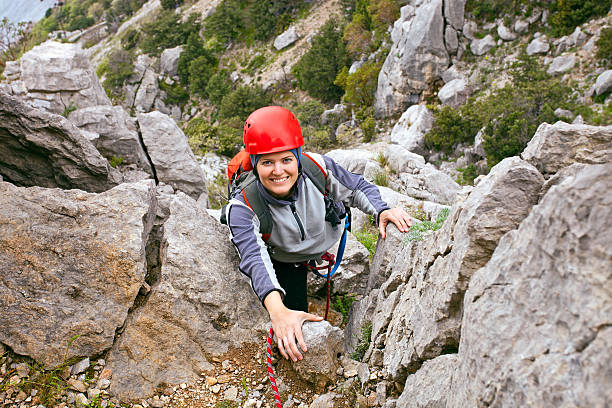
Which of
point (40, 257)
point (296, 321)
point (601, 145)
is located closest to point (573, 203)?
point (601, 145)

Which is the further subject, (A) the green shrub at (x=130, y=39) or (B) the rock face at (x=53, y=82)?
(A) the green shrub at (x=130, y=39)

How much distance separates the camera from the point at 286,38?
5603cm

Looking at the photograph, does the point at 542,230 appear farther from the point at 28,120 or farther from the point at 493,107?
the point at 493,107

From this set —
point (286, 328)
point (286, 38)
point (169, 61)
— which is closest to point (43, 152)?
point (286, 328)

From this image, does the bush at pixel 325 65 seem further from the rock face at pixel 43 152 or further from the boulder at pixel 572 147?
the boulder at pixel 572 147

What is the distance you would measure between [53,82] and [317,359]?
1229 centimetres

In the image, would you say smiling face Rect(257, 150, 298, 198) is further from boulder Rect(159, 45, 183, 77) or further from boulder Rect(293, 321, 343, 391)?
boulder Rect(159, 45, 183, 77)

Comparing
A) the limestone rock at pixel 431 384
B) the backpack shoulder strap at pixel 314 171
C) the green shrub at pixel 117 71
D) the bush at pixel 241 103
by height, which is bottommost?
the bush at pixel 241 103

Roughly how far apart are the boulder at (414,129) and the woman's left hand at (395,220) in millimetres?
23953

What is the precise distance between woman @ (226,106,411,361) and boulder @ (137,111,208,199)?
8235mm

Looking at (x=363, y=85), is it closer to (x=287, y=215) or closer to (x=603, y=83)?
(x=603, y=83)

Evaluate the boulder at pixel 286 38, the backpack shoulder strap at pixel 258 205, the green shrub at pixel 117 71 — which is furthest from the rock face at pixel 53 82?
the boulder at pixel 286 38

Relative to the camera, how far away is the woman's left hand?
13.7ft

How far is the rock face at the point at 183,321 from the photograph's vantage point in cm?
333
